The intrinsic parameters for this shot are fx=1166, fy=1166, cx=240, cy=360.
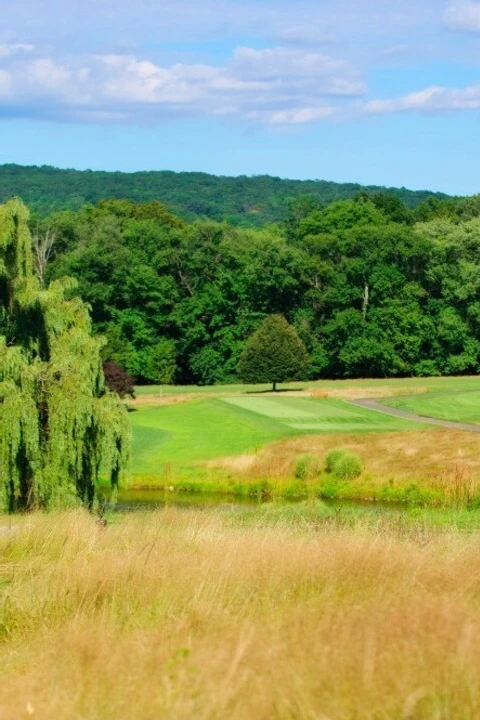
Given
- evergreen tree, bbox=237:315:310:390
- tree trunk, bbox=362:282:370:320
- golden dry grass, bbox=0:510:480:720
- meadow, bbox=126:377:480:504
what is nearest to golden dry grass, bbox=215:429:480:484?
meadow, bbox=126:377:480:504

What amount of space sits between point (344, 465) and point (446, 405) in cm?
1803

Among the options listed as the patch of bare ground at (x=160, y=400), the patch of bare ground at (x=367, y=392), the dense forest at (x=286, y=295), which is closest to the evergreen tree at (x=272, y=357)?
the patch of bare ground at (x=367, y=392)

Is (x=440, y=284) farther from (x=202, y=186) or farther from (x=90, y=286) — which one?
(x=202, y=186)

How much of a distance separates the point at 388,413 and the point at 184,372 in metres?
32.7

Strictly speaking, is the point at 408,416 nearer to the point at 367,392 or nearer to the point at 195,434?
the point at 195,434

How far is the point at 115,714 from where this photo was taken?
5.10 metres

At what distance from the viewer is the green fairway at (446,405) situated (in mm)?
51625

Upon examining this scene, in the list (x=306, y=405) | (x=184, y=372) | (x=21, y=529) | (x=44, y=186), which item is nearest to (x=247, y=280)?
(x=184, y=372)

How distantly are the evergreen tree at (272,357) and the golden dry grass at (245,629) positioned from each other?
56.3 metres

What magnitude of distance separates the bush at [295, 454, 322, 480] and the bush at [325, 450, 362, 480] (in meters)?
0.37

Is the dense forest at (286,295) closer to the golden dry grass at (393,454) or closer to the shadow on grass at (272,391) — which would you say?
the shadow on grass at (272,391)

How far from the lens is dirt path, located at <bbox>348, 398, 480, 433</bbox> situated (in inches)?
1853

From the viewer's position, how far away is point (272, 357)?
6644 cm

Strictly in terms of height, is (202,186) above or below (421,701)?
above
